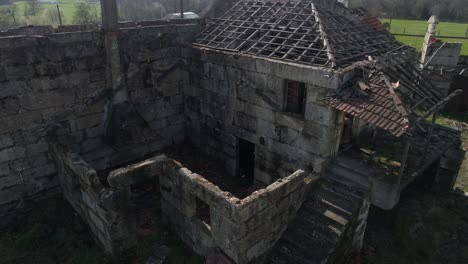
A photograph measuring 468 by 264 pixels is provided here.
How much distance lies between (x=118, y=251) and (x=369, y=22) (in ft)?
39.1

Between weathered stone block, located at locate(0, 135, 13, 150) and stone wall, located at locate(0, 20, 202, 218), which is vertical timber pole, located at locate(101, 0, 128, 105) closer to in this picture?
stone wall, located at locate(0, 20, 202, 218)

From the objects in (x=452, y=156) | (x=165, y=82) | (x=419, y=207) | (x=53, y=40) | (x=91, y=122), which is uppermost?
(x=53, y=40)

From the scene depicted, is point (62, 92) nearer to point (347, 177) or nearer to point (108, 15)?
point (108, 15)

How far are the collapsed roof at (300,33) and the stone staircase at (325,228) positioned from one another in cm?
352

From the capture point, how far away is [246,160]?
13086 millimetres

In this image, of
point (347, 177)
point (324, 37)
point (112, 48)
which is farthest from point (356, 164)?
point (112, 48)

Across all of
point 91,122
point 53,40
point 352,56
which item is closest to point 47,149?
point 91,122

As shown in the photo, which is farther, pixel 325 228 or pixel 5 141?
pixel 5 141

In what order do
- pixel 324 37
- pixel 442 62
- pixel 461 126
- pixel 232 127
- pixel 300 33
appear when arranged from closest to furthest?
pixel 324 37 → pixel 300 33 → pixel 232 127 → pixel 461 126 → pixel 442 62

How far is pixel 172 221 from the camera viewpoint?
958 centimetres

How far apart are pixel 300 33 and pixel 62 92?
24.8ft

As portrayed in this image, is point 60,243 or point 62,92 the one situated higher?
point 62,92

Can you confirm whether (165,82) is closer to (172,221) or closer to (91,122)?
(91,122)

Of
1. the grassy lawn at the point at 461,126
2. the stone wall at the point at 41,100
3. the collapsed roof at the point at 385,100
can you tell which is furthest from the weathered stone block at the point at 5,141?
the grassy lawn at the point at 461,126
